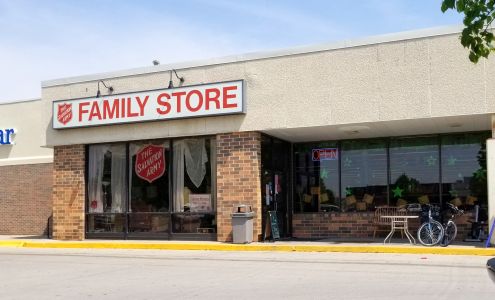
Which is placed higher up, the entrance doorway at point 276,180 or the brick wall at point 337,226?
the entrance doorway at point 276,180

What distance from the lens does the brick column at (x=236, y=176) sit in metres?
16.4

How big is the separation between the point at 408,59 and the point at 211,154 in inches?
232

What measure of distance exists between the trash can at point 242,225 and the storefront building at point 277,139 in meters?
0.31

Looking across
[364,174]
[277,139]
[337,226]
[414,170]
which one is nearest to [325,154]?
[364,174]

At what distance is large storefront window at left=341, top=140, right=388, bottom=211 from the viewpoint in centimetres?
1745

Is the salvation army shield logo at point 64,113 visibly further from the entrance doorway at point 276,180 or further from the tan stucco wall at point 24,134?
the entrance doorway at point 276,180

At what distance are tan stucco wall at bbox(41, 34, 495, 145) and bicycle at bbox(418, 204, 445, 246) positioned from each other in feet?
8.13

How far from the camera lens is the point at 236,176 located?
16578 mm

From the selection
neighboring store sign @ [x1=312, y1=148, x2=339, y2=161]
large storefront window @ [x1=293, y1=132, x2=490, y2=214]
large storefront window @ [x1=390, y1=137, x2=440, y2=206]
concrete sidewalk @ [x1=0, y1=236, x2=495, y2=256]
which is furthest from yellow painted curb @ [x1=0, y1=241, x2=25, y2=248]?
large storefront window @ [x1=390, y1=137, x2=440, y2=206]

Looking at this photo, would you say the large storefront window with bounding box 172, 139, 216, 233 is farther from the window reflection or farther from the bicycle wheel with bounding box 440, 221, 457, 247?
the bicycle wheel with bounding box 440, 221, 457, 247

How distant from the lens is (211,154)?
17.4 meters

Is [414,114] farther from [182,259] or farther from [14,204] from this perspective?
[14,204]

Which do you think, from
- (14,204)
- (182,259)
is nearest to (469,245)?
(182,259)

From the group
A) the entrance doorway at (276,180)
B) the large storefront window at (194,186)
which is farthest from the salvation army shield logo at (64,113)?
the entrance doorway at (276,180)
